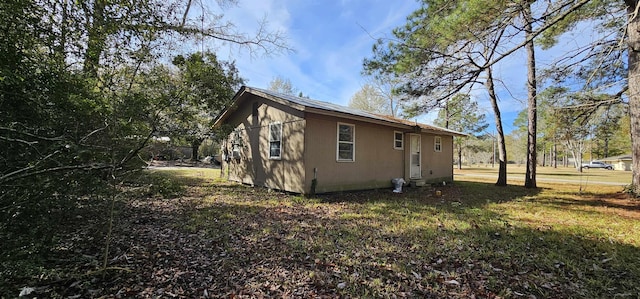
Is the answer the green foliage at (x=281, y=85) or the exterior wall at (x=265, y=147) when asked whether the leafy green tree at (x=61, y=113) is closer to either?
the exterior wall at (x=265, y=147)

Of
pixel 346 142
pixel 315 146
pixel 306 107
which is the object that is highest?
pixel 306 107

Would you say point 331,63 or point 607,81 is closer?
point 607,81

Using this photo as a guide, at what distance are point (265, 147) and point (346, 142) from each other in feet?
9.61

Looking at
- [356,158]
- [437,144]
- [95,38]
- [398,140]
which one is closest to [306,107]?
[356,158]

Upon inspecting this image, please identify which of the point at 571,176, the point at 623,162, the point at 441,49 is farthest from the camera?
the point at 623,162

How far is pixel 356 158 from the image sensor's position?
909cm

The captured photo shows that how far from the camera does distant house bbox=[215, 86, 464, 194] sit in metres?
8.03

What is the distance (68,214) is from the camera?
3.22 meters

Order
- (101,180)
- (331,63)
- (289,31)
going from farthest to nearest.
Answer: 1. (331,63)
2. (289,31)
3. (101,180)

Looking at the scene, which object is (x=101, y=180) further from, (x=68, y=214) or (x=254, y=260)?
(x=254, y=260)

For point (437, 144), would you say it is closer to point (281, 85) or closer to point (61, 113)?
point (61, 113)

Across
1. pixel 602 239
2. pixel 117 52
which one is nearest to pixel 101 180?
pixel 117 52

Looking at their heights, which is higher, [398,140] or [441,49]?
[441,49]

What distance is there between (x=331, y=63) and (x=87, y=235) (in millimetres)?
14538
